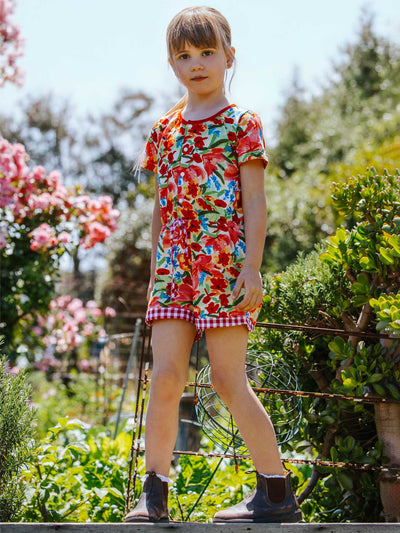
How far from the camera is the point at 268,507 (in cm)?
173

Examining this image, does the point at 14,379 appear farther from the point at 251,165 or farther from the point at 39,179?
the point at 39,179

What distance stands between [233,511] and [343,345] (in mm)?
683

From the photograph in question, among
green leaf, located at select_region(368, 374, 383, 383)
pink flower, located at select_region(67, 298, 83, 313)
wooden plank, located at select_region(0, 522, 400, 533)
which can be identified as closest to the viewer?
wooden plank, located at select_region(0, 522, 400, 533)

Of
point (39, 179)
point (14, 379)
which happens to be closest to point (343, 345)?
point (14, 379)

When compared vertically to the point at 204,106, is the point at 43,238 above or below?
above

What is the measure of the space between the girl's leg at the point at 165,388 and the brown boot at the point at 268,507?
23 cm

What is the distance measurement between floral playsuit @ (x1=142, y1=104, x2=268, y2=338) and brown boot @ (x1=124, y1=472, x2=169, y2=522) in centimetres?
45

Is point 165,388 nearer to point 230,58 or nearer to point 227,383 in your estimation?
point 227,383

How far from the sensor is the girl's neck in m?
1.96

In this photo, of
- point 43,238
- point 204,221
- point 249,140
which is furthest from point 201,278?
point 43,238

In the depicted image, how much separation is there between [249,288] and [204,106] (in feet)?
2.13

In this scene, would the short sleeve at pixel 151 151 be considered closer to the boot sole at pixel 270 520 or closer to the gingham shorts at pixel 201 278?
the gingham shorts at pixel 201 278

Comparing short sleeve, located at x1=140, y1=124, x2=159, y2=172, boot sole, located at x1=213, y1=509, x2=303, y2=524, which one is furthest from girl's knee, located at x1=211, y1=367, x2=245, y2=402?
short sleeve, located at x1=140, y1=124, x2=159, y2=172

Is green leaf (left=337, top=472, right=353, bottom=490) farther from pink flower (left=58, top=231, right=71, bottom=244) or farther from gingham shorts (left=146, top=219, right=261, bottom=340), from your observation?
pink flower (left=58, top=231, right=71, bottom=244)
